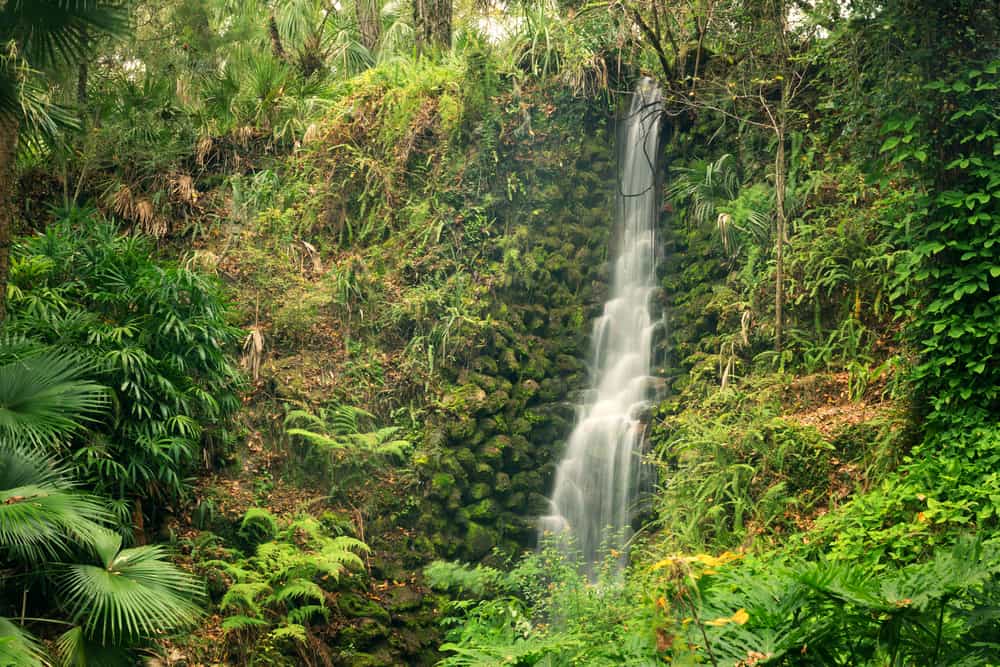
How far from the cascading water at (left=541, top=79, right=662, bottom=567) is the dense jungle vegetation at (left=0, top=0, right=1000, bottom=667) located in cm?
21

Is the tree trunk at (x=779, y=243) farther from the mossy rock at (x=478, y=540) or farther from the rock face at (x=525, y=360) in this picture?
the mossy rock at (x=478, y=540)

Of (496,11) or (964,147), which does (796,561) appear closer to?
(964,147)

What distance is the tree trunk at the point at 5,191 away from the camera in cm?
693

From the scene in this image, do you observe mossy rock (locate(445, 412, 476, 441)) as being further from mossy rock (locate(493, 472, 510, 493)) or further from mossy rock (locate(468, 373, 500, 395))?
mossy rock (locate(493, 472, 510, 493))

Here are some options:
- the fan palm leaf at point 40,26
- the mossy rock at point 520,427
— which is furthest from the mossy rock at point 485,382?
the fan palm leaf at point 40,26

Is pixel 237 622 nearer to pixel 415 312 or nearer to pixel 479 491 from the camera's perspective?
pixel 479 491

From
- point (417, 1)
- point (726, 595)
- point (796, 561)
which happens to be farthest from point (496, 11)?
point (726, 595)

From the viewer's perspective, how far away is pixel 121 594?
6.70 metres

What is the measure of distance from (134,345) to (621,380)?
5429mm

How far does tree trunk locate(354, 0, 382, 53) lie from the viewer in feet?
53.3

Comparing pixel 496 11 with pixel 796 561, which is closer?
pixel 796 561

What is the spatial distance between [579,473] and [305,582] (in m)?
3.39

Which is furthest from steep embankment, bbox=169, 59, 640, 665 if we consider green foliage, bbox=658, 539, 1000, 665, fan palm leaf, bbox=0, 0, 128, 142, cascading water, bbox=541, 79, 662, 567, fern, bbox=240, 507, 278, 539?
green foliage, bbox=658, 539, 1000, 665

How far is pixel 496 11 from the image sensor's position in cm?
1442
